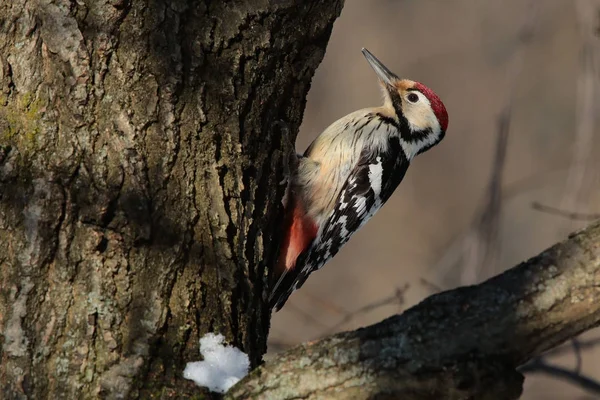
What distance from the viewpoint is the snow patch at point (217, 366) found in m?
2.12

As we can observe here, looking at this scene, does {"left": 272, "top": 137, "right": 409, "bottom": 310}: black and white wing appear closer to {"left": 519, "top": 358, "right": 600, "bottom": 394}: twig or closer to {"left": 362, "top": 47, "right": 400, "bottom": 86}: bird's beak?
{"left": 362, "top": 47, "right": 400, "bottom": 86}: bird's beak

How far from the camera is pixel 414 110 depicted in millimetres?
4250

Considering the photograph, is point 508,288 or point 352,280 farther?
point 352,280

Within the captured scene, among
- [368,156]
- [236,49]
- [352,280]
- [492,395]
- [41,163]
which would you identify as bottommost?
[492,395]

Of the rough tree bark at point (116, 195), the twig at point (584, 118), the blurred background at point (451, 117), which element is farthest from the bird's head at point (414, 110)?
the blurred background at point (451, 117)

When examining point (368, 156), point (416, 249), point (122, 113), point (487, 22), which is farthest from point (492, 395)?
point (487, 22)

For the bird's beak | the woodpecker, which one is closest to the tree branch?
the woodpecker

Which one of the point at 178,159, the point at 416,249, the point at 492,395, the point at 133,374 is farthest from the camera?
the point at 416,249

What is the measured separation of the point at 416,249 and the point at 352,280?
69 centimetres

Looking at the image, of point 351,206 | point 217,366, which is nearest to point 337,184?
point 351,206

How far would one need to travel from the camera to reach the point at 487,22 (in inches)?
313

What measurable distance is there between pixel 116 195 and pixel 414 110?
95.4 inches

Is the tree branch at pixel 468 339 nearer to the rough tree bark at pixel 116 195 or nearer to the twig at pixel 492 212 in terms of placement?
the rough tree bark at pixel 116 195

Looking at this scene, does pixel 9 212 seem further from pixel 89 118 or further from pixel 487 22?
pixel 487 22
